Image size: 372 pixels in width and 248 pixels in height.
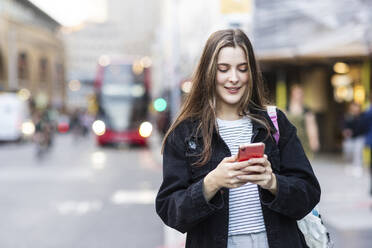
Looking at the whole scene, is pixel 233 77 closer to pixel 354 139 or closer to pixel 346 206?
pixel 346 206

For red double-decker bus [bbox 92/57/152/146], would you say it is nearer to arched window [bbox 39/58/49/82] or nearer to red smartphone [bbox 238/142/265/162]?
red smartphone [bbox 238/142/265/162]

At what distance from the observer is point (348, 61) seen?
17000 mm

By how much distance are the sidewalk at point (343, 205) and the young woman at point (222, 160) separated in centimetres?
436

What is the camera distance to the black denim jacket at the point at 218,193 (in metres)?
2.05

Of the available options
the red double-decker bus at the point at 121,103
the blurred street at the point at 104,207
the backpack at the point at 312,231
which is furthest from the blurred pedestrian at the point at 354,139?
the red double-decker bus at the point at 121,103

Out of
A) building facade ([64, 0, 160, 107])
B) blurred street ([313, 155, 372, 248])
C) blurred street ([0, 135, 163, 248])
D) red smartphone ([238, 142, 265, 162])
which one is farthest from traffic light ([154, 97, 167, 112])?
building facade ([64, 0, 160, 107])

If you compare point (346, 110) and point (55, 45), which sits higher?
point (55, 45)

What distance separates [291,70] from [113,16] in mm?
159104

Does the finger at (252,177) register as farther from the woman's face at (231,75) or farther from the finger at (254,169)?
the woman's face at (231,75)

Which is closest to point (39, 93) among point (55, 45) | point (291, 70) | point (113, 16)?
point (55, 45)

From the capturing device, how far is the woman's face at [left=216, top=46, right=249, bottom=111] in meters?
2.19

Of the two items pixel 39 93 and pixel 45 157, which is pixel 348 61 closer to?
pixel 45 157

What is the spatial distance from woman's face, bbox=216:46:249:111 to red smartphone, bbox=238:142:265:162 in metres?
0.37

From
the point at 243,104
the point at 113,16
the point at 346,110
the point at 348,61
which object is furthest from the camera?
the point at 113,16
